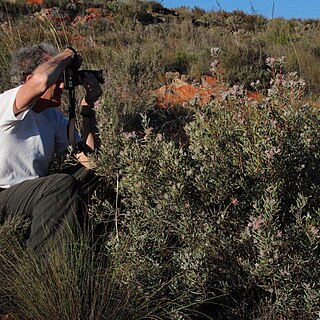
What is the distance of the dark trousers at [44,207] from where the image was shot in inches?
128

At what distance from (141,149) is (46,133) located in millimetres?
1162

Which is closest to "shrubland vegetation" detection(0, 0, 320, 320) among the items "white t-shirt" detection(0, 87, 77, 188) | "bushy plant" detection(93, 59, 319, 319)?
"bushy plant" detection(93, 59, 319, 319)

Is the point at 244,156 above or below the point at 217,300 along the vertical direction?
above

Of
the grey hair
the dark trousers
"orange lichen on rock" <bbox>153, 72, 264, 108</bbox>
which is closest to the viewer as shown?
the dark trousers

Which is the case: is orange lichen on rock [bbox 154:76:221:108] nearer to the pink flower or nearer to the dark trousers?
the dark trousers

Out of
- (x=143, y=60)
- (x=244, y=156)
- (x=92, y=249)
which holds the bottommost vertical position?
(x=92, y=249)

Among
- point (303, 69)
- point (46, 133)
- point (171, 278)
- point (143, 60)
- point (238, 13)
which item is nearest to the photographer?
point (171, 278)

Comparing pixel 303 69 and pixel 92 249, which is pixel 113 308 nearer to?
pixel 92 249

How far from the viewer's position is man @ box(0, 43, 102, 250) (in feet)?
11.1

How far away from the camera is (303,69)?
349 inches

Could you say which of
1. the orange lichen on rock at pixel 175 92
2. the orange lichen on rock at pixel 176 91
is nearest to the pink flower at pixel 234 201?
the orange lichen on rock at pixel 176 91

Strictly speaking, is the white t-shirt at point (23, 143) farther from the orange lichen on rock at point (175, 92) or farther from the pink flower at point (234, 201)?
the orange lichen on rock at point (175, 92)

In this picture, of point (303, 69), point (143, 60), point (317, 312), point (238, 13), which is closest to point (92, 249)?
point (317, 312)

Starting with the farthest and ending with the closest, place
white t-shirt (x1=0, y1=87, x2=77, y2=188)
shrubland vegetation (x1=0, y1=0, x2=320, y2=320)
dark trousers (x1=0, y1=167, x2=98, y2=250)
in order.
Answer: white t-shirt (x1=0, y1=87, x2=77, y2=188)
dark trousers (x1=0, y1=167, x2=98, y2=250)
shrubland vegetation (x1=0, y1=0, x2=320, y2=320)
